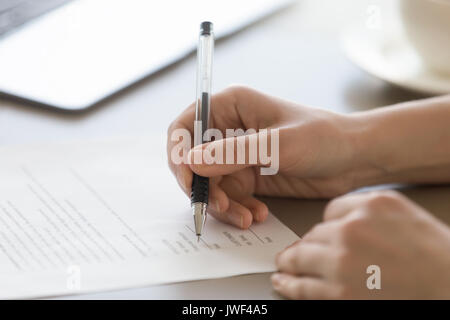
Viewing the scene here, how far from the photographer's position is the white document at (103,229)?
69 cm

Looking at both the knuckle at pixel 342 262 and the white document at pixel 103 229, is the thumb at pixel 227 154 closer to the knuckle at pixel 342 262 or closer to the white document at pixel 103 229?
the white document at pixel 103 229

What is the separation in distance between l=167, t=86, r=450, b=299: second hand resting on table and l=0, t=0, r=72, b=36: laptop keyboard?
45 cm

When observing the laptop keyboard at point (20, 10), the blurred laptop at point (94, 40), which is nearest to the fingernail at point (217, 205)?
the blurred laptop at point (94, 40)

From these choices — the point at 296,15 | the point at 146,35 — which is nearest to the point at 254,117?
the point at 146,35

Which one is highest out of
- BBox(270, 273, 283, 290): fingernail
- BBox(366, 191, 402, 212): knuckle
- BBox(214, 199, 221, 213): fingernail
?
BBox(214, 199, 221, 213): fingernail

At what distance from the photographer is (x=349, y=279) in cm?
63

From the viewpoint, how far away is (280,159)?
798 mm

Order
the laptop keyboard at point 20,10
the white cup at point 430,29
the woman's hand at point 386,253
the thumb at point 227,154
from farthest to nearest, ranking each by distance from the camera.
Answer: the laptop keyboard at point 20,10, the white cup at point 430,29, the thumb at point 227,154, the woman's hand at point 386,253

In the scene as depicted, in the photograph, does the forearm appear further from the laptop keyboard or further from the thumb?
the laptop keyboard

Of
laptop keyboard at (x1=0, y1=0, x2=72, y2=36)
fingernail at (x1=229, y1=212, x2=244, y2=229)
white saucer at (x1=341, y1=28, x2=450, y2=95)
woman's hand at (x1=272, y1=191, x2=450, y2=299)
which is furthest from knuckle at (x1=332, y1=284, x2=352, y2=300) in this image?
laptop keyboard at (x1=0, y1=0, x2=72, y2=36)

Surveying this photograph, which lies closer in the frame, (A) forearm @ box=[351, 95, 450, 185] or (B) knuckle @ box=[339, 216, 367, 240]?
(B) knuckle @ box=[339, 216, 367, 240]

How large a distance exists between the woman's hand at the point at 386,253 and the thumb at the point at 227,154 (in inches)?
6.1

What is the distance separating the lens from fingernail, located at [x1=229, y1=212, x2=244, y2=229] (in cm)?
77

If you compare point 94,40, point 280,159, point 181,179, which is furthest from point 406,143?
point 94,40
